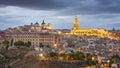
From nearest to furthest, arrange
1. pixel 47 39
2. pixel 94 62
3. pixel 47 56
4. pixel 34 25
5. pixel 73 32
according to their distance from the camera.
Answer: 1. pixel 94 62
2. pixel 47 56
3. pixel 47 39
4. pixel 34 25
5. pixel 73 32

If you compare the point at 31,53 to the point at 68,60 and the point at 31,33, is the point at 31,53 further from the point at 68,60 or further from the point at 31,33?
the point at 31,33

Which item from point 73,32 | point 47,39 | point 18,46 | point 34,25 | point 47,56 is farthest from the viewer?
point 73,32

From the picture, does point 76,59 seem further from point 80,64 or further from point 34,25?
point 34,25

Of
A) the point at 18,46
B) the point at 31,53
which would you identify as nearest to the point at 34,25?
the point at 18,46

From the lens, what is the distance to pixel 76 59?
206 feet

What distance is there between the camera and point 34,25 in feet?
415

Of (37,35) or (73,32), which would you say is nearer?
(37,35)

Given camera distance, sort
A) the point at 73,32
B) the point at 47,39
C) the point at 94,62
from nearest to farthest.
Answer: the point at 94,62
the point at 47,39
the point at 73,32

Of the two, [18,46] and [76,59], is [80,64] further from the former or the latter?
[18,46]

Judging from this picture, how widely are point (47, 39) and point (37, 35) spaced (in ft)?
8.12

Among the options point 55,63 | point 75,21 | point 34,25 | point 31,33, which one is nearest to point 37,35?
point 31,33

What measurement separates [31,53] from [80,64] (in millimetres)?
12660

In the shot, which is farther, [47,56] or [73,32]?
[73,32]

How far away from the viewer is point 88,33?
14738 cm
